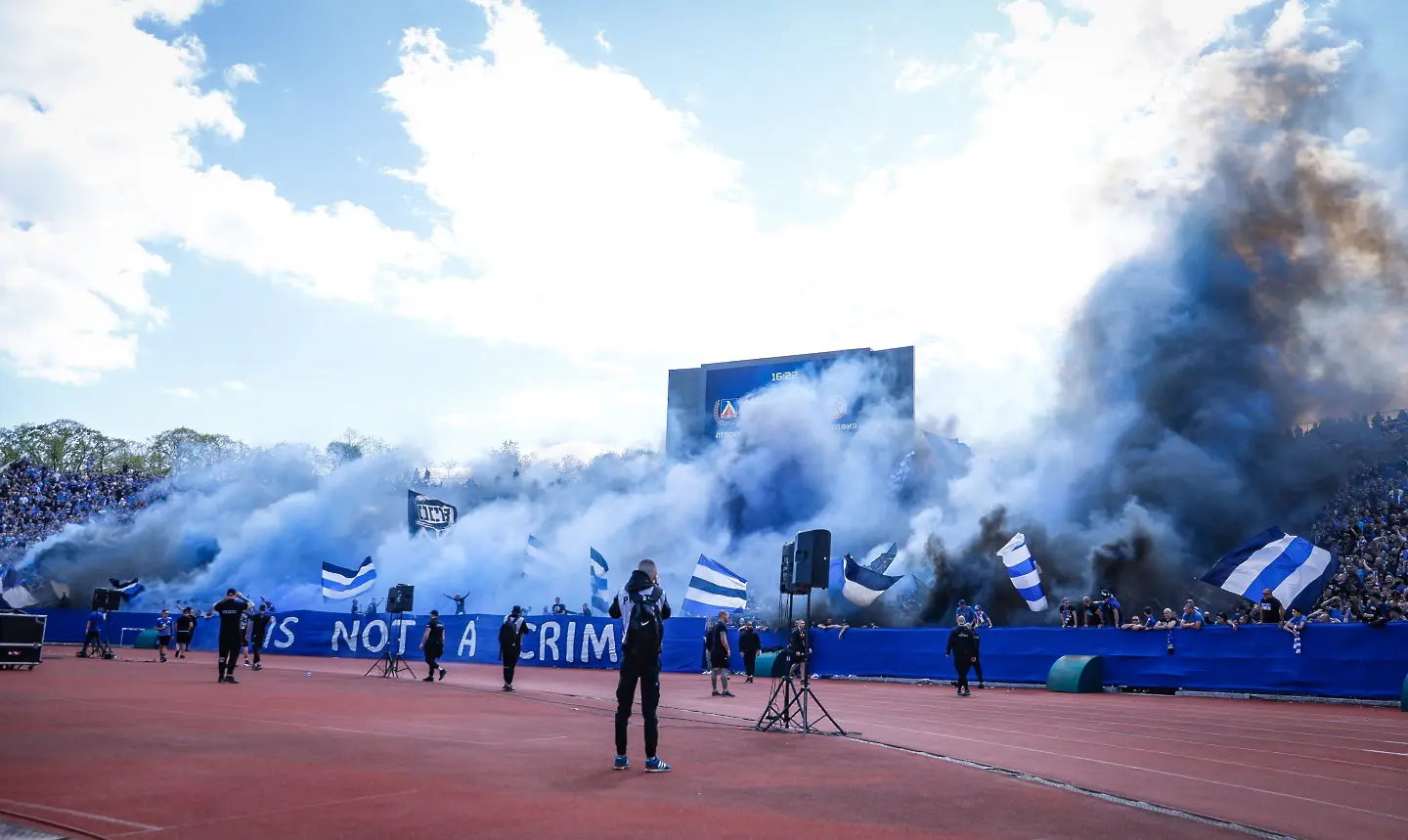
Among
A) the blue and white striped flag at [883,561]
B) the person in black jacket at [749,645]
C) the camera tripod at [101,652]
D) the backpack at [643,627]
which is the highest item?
the blue and white striped flag at [883,561]

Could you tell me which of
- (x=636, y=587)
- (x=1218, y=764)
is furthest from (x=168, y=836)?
(x=1218, y=764)

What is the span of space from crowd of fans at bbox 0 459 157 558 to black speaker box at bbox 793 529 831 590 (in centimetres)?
6047

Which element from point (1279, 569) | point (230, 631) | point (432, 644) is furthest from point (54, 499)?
point (1279, 569)

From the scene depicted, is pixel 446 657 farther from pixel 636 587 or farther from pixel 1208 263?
pixel 1208 263

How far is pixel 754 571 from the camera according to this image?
49.5 meters

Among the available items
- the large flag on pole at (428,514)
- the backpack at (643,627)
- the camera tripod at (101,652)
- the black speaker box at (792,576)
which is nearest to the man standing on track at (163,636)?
the camera tripod at (101,652)

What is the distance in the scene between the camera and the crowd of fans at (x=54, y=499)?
59.2 metres

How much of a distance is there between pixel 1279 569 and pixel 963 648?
23.9 ft

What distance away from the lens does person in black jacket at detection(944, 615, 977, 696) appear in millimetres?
22797

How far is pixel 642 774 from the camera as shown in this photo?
920cm

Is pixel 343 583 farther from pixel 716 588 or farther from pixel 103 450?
pixel 103 450

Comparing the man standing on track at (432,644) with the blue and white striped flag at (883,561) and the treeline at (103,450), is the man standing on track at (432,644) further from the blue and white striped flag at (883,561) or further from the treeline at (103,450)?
the treeline at (103,450)

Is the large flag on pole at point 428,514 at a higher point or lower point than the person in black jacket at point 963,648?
higher

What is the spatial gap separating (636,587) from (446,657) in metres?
30.2
